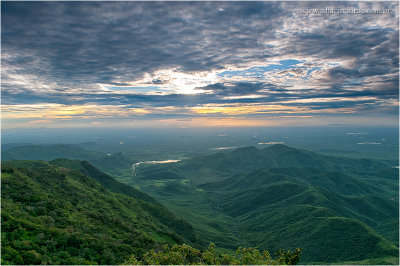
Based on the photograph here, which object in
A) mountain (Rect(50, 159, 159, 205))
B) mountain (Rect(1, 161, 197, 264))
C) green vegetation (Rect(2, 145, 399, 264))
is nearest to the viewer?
mountain (Rect(1, 161, 197, 264))

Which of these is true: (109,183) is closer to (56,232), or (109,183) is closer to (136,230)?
(136,230)

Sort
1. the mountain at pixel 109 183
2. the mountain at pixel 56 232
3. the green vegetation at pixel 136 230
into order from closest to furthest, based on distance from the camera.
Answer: the mountain at pixel 56 232 → the green vegetation at pixel 136 230 → the mountain at pixel 109 183

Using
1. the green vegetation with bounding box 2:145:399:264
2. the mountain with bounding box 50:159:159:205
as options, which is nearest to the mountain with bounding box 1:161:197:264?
the green vegetation with bounding box 2:145:399:264

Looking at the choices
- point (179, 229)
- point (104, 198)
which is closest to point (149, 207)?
point (179, 229)

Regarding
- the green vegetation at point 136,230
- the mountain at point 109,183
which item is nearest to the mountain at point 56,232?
the green vegetation at point 136,230

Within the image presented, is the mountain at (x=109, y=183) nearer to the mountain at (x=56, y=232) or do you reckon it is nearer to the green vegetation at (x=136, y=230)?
the green vegetation at (x=136, y=230)

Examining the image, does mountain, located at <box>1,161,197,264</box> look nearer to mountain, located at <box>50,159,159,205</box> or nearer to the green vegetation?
the green vegetation

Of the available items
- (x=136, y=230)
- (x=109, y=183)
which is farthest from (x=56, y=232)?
(x=109, y=183)

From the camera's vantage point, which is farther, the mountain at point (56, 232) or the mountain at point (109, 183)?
the mountain at point (109, 183)

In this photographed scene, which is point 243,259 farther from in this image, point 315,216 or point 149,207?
point 315,216

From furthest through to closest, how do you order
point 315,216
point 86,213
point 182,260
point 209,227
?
point 209,227, point 315,216, point 86,213, point 182,260

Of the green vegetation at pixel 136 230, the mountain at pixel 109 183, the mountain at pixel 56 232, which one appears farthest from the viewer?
the mountain at pixel 109 183
